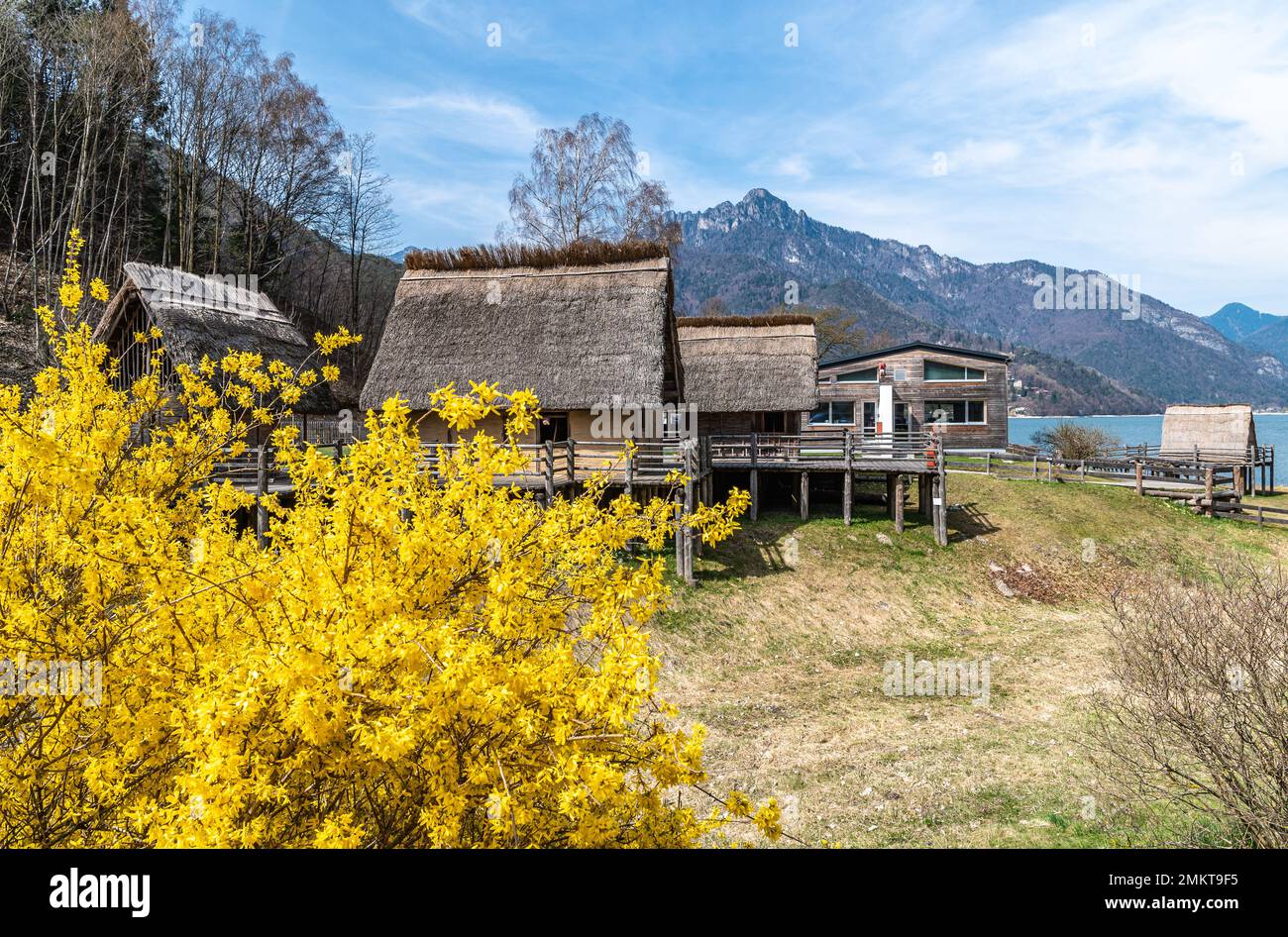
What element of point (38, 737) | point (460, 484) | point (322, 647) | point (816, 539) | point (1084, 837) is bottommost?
point (1084, 837)

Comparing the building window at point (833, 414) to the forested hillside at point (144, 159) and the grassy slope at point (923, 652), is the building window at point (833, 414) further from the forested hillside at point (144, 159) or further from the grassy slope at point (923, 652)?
the forested hillside at point (144, 159)

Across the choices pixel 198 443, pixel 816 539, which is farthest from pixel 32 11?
pixel 816 539

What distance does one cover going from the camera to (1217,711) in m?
6.16

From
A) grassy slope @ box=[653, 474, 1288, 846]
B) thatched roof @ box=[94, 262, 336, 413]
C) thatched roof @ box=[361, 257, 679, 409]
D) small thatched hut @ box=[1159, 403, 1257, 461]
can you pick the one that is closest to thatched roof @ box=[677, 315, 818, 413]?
grassy slope @ box=[653, 474, 1288, 846]

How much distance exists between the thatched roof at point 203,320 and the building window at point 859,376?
23.5 metres

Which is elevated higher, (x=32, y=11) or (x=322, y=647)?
(x=32, y=11)

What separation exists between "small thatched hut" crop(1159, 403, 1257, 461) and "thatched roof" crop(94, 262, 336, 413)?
36219 millimetres

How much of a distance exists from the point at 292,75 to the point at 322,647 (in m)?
36.1

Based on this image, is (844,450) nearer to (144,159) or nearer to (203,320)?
(203,320)

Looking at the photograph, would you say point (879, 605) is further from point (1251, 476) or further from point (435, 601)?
point (1251, 476)

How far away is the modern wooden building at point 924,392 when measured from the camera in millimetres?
32906

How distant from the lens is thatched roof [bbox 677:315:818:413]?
25.7m

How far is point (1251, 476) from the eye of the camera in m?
29.9

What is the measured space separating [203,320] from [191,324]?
1.84 feet
